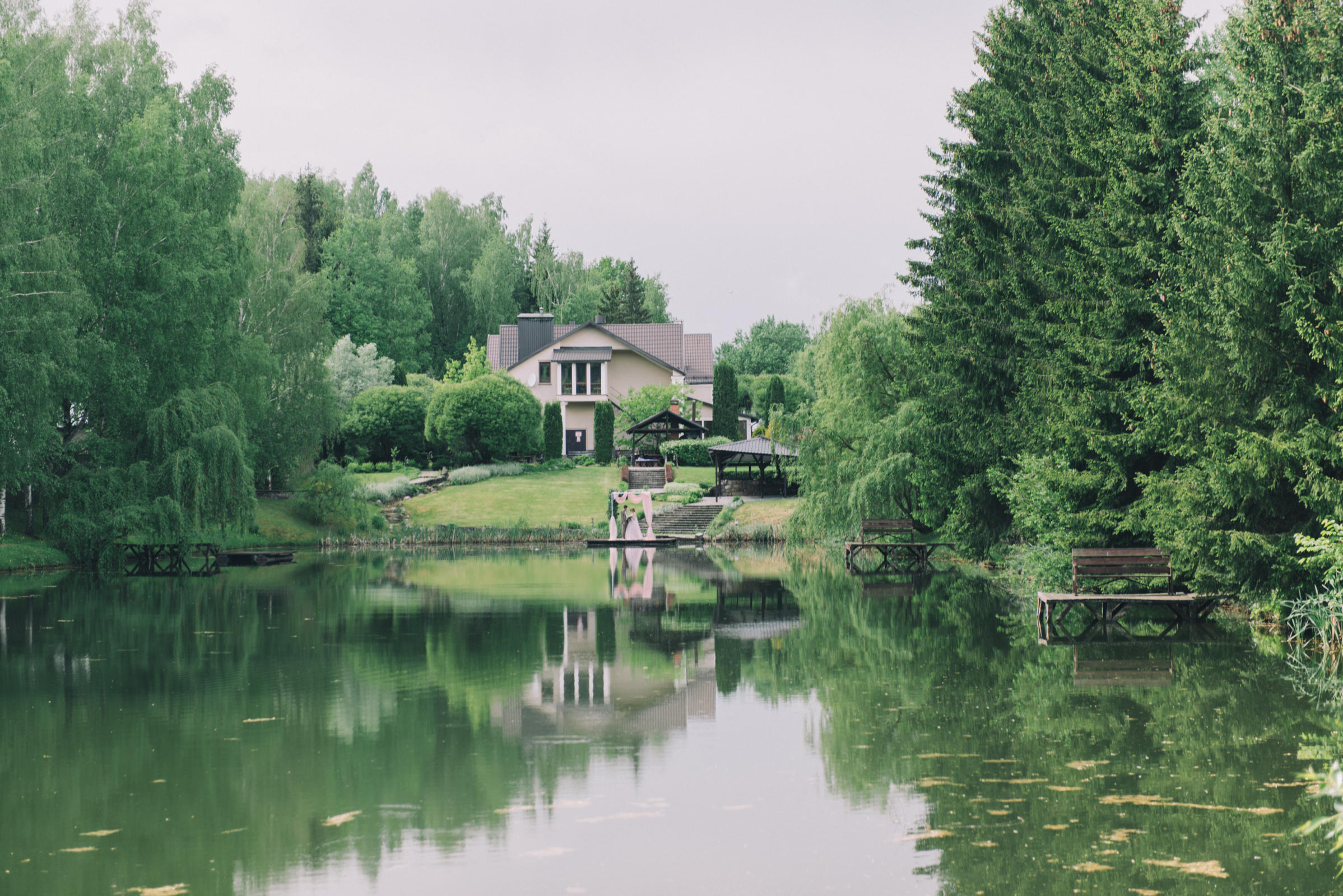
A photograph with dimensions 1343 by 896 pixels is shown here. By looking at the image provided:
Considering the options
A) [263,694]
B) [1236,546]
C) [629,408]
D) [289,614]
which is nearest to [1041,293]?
[1236,546]

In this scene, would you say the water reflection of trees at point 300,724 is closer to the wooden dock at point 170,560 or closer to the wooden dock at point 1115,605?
the wooden dock at point 1115,605

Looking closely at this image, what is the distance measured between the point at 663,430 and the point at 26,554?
31556mm

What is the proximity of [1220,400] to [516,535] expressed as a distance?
30.7m

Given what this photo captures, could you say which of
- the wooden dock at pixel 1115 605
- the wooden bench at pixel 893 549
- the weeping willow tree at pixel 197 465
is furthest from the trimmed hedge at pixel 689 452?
the wooden dock at pixel 1115 605

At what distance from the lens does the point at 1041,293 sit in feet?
74.6

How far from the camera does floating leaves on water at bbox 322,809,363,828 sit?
7.57 metres

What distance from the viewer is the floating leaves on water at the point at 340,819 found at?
7.57 metres

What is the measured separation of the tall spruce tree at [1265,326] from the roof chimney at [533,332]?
58362 millimetres

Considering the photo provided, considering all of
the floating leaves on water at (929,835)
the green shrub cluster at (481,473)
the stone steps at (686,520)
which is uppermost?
the green shrub cluster at (481,473)

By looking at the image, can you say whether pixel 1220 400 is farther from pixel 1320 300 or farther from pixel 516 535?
pixel 516 535

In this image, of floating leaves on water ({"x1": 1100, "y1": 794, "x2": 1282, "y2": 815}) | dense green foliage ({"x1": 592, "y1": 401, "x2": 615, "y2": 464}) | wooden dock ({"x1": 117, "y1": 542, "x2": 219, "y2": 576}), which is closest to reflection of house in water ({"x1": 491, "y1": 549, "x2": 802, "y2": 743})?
floating leaves on water ({"x1": 1100, "y1": 794, "x2": 1282, "y2": 815})

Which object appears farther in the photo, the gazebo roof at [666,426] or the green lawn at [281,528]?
the gazebo roof at [666,426]

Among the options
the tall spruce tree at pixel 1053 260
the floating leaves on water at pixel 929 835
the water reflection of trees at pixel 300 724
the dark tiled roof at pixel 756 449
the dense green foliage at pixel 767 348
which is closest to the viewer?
the floating leaves on water at pixel 929 835

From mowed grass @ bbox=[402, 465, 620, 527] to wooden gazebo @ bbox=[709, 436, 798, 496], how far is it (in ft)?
15.5
